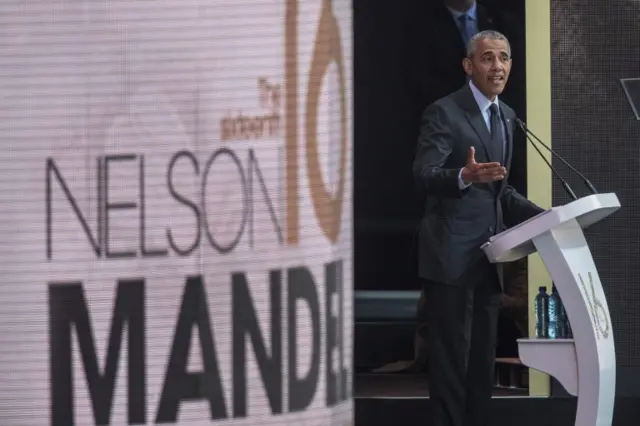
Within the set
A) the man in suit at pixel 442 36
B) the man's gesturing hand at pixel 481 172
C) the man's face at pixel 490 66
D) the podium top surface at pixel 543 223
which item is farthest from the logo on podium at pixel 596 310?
the man in suit at pixel 442 36

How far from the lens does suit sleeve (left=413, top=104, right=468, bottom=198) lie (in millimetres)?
5910

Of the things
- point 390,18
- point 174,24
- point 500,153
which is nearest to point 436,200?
point 500,153

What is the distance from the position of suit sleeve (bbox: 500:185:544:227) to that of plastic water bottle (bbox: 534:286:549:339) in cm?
77

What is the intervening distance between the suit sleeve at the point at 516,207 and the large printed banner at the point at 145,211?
8.74 feet

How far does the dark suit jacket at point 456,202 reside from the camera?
20.2 ft

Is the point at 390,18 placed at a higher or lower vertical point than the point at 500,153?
higher

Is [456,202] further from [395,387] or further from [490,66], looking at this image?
[395,387]

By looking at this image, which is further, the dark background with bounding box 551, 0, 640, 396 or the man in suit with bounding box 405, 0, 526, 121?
the man in suit with bounding box 405, 0, 526, 121

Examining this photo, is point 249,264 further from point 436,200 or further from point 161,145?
point 436,200

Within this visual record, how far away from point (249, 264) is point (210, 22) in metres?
0.65

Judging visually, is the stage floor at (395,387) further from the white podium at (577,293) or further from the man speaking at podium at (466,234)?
the white podium at (577,293)

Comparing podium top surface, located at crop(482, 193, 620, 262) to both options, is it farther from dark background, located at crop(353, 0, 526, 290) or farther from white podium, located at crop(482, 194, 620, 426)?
dark background, located at crop(353, 0, 526, 290)

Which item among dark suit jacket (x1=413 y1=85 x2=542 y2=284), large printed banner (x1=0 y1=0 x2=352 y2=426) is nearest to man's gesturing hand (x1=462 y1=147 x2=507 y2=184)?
dark suit jacket (x1=413 y1=85 x2=542 y2=284)

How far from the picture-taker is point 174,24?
3674 millimetres
